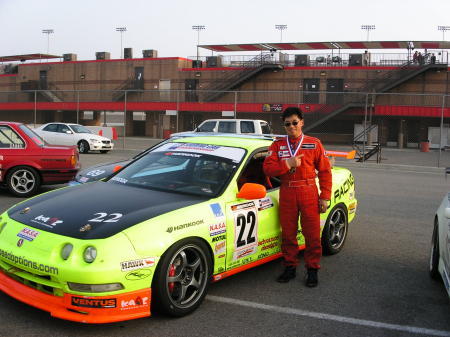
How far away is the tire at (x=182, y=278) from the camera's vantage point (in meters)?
3.62

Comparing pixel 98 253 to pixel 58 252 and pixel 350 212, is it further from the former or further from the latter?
pixel 350 212

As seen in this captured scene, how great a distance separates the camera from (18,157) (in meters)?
8.73

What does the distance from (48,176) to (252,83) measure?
37414mm

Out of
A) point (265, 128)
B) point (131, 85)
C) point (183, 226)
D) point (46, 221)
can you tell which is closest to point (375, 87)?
point (265, 128)

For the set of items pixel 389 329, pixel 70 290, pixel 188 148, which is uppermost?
pixel 188 148

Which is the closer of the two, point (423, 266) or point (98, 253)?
point (98, 253)

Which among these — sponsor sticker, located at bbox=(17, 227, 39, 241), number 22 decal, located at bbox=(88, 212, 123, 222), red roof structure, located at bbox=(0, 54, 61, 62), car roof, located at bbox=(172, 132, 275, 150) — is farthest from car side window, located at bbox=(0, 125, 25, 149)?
red roof structure, located at bbox=(0, 54, 61, 62)

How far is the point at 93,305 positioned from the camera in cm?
334

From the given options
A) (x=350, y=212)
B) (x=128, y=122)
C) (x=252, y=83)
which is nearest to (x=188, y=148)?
(x=350, y=212)

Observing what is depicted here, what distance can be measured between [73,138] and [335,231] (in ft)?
58.8

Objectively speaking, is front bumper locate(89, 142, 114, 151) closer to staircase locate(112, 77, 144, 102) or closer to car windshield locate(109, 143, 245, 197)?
car windshield locate(109, 143, 245, 197)

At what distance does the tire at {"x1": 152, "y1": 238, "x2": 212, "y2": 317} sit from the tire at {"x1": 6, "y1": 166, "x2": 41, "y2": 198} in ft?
19.2

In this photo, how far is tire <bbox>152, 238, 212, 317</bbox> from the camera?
3617 millimetres

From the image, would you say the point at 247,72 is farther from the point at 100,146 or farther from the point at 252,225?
the point at 252,225
